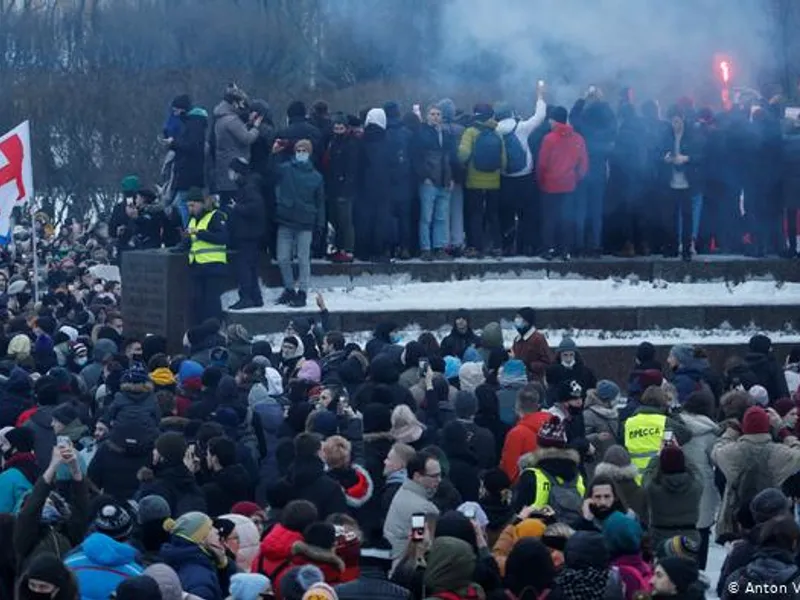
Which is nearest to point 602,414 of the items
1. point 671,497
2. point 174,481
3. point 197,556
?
point 671,497

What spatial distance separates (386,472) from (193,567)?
2.63 meters

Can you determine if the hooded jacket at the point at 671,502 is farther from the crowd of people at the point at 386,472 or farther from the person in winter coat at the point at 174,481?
the person in winter coat at the point at 174,481

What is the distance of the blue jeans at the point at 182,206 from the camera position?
20528 millimetres

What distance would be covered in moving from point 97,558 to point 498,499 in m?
2.67

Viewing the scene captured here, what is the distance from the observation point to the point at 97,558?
9594mm

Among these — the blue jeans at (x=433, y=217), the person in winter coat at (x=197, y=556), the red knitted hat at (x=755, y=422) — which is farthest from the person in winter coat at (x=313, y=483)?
the blue jeans at (x=433, y=217)

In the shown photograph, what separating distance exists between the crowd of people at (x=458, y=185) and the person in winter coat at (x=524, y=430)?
6390 mm

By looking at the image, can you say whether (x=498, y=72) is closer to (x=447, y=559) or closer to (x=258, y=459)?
(x=258, y=459)

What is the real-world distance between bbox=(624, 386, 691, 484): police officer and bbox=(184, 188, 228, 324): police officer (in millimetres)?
6777

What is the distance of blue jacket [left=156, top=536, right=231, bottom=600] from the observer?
971 cm

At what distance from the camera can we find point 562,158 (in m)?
20.8

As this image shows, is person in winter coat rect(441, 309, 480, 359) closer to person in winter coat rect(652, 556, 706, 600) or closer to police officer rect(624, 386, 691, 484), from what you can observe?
police officer rect(624, 386, 691, 484)

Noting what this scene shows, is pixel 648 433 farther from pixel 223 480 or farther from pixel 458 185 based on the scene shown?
pixel 458 185

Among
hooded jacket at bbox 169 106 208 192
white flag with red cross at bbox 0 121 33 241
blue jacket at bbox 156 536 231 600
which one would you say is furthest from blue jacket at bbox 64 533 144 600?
white flag with red cross at bbox 0 121 33 241
